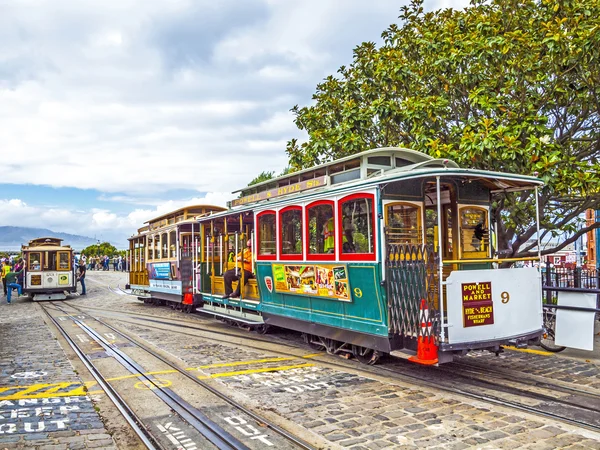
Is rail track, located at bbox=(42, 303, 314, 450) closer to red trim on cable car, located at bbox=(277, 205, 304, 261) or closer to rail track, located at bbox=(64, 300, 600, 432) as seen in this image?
rail track, located at bbox=(64, 300, 600, 432)

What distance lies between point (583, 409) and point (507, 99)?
785cm

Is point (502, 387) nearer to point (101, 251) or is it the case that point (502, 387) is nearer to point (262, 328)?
point (262, 328)

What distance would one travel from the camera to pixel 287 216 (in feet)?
34.5

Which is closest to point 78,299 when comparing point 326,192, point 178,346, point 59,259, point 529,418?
point 59,259

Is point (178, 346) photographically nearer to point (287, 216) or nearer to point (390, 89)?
point (287, 216)

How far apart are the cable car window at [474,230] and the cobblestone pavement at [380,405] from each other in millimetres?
1970

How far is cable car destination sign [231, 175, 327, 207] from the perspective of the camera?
32.8 feet

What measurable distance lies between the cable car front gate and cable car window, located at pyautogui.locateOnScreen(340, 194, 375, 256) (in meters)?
0.45

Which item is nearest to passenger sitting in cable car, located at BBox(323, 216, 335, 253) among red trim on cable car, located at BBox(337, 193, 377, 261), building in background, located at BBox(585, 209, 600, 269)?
red trim on cable car, located at BBox(337, 193, 377, 261)

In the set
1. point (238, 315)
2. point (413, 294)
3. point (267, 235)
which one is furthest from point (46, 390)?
point (238, 315)

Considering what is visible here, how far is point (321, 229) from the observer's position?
30.8ft

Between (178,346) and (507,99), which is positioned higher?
(507,99)

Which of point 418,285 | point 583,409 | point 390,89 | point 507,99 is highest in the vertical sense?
point 390,89

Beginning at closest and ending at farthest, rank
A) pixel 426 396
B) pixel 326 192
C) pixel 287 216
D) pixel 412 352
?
pixel 426 396 < pixel 412 352 < pixel 326 192 < pixel 287 216
